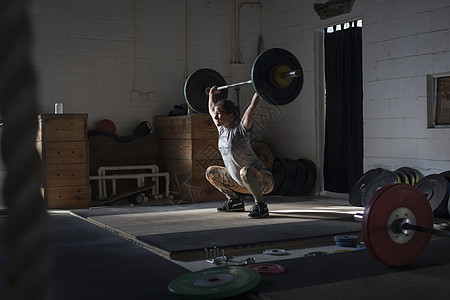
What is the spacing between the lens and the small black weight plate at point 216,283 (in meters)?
2.73

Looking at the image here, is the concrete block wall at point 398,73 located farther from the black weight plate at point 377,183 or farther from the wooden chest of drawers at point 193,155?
the wooden chest of drawers at point 193,155

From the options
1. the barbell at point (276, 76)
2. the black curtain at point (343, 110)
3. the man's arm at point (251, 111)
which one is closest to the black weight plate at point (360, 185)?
the black curtain at point (343, 110)

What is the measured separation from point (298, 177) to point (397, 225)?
4.44 meters

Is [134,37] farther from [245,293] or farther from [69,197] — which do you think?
[245,293]

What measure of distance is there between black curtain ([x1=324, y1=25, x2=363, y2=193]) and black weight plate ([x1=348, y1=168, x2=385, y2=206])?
0.55 meters

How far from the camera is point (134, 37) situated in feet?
24.9

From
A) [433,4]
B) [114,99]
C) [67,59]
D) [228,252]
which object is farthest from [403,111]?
[67,59]

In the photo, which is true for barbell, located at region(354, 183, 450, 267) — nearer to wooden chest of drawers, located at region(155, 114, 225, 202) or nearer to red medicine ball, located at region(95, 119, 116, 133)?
wooden chest of drawers, located at region(155, 114, 225, 202)

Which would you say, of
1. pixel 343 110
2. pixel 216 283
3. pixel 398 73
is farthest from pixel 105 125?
pixel 216 283

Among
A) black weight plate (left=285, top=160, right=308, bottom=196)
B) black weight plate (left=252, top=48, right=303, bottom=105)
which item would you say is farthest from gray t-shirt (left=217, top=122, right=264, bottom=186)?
black weight plate (left=285, top=160, right=308, bottom=196)

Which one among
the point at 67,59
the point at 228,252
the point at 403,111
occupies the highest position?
the point at 67,59

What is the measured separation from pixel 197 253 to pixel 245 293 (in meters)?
1.11

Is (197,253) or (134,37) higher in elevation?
(134,37)

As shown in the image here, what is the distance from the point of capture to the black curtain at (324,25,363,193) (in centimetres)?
699
